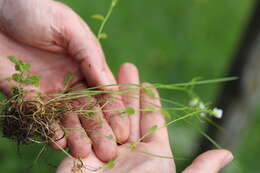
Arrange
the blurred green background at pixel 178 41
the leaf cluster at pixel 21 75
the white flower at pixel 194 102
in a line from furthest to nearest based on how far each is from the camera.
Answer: the blurred green background at pixel 178 41
the white flower at pixel 194 102
the leaf cluster at pixel 21 75

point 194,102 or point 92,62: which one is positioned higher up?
point 92,62

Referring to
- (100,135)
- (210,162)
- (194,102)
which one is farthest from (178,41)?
(210,162)

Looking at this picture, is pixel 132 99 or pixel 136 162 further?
pixel 132 99

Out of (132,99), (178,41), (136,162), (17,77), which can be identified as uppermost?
(17,77)

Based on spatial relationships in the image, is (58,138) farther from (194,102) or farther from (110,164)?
(194,102)

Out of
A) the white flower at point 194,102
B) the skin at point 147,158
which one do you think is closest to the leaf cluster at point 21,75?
the skin at point 147,158

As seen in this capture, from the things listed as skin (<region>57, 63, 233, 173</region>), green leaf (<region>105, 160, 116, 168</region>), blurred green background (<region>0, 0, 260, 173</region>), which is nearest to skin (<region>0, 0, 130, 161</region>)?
skin (<region>57, 63, 233, 173</region>)

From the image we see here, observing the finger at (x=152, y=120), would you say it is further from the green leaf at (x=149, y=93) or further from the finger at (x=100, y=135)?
the finger at (x=100, y=135)

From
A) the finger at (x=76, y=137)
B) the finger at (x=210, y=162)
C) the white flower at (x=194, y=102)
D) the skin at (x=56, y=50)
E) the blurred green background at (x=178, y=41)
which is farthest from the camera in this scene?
the blurred green background at (x=178, y=41)
